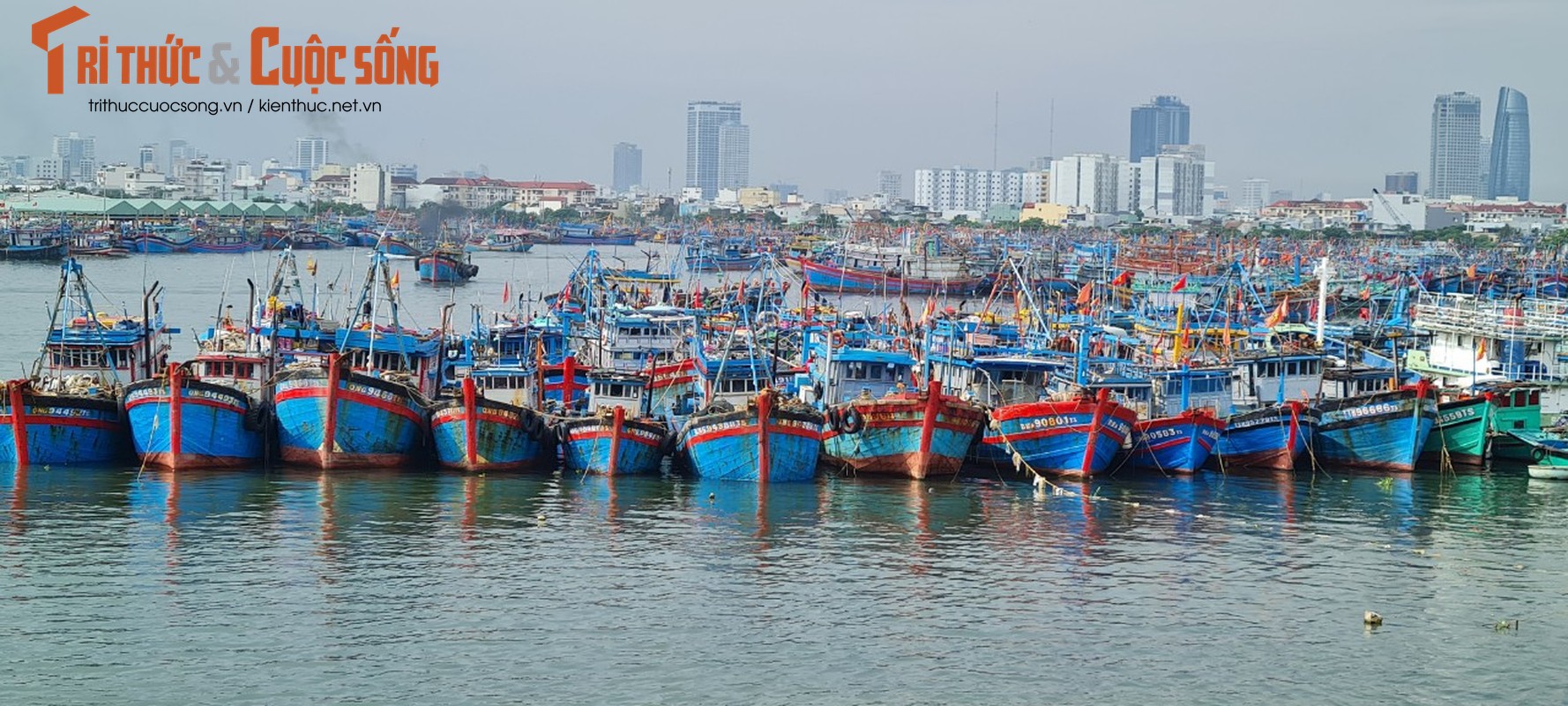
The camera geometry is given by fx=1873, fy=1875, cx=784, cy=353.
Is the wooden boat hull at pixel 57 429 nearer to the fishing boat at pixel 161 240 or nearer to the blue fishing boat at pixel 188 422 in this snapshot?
the blue fishing boat at pixel 188 422

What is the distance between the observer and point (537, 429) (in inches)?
1602

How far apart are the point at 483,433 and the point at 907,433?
9.05 meters

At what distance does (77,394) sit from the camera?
40.0 m

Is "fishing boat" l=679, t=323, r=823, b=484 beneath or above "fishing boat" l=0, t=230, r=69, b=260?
beneath

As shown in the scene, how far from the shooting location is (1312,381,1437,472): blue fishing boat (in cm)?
4234

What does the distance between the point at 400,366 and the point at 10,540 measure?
42.7 feet

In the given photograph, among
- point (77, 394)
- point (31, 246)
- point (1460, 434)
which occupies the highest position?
point (31, 246)

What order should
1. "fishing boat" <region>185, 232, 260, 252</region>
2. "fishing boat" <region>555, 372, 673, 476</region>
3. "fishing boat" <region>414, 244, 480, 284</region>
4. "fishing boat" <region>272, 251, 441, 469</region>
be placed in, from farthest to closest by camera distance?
"fishing boat" <region>185, 232, 260, 252</region> < "fishing boat" <region>414, 244, 480, 284</region> < "fishing boat" <region>555, 372, 673, 476</region> < "fishing boat" <region>272, 251, 441, 469</region>

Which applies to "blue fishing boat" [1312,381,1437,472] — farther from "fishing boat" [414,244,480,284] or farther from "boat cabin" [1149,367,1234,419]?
"fishing boat" [414,244,480,284]

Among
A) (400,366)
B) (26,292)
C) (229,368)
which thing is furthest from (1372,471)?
(26,292)

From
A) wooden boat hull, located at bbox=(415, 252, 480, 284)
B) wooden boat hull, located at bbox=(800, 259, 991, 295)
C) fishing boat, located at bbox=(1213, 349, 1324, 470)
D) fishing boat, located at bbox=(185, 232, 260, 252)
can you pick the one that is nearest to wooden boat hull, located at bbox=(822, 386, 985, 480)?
fishing boat, located at bbox=(1213, 349, 1324, 470)

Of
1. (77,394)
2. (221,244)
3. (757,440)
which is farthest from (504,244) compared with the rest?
(757,440)

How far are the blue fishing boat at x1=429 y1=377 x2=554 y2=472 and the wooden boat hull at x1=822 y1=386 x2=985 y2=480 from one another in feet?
22.0

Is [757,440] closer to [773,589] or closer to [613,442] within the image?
[613,442]
